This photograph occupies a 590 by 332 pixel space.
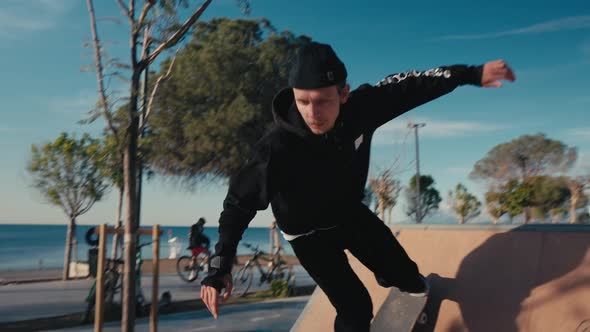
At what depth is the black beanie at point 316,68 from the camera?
2.24m

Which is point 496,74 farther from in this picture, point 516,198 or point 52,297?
point 516,198

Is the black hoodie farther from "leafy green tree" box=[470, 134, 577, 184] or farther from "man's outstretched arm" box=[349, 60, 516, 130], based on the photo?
"leafy green tree" box=[470, 134, 577, 184]

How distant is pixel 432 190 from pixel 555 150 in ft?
37.9

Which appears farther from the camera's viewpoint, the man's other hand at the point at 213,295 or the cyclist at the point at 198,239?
the cyclist at the point at 198,239

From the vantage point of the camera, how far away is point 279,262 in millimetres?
14148

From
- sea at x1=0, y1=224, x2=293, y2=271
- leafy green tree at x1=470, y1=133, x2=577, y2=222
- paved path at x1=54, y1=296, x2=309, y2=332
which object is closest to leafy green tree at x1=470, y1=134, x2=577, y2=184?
leafy green tree at x1=470, y1=133, x2=577, y2=222

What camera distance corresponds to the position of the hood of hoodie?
7.68 ft

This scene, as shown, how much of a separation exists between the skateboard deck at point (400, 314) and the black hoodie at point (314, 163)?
0.64 m

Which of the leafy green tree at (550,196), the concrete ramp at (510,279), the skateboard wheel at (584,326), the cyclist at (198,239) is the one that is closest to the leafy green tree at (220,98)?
the cyclist at (198,239)

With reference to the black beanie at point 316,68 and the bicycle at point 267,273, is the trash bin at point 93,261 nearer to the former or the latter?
the bicycle at point 267,273

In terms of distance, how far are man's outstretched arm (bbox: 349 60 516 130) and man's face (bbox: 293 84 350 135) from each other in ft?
0.69

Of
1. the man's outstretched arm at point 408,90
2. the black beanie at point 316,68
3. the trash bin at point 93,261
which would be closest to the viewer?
the black beanie at point 316,68

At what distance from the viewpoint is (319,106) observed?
2273mm

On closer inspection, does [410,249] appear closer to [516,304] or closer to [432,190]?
[516,304]
